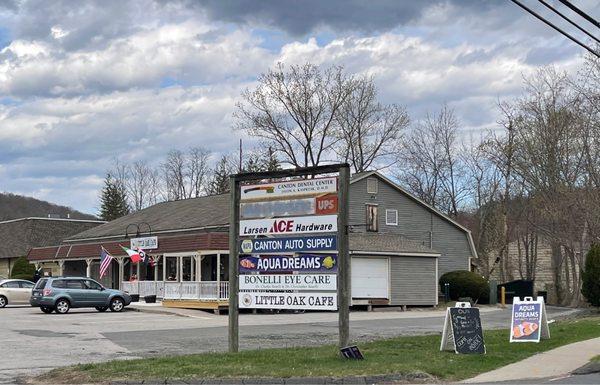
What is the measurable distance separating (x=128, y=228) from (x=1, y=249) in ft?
62.8

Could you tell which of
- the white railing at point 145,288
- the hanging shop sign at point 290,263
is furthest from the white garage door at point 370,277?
the hanging shop sign at point 290,263

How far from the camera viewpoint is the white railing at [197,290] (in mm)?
33312

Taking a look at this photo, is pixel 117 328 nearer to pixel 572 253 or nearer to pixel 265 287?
pixel 265 287

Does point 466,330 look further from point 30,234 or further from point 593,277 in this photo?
point 30,234

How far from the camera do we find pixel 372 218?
42656mm

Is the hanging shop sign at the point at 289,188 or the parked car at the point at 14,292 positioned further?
the parked car at the point at 14,292

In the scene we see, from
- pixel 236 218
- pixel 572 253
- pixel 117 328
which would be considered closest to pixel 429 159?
pixel 572 253

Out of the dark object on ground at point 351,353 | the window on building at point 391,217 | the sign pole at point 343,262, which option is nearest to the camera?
the dark object on ground at point 351,353

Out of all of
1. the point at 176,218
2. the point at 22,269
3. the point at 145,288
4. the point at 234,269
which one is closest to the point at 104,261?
the point at 145,288

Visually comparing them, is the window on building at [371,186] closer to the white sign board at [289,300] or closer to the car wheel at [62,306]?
the car wheel at [62,306]

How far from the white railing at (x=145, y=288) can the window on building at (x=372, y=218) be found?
1164 centimetres

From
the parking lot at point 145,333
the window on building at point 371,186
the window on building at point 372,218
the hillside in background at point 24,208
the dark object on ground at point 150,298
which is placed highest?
the hillside in background at point 24,208

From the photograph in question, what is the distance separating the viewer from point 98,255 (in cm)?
4459

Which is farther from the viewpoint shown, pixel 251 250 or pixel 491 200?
pixel 491 200
